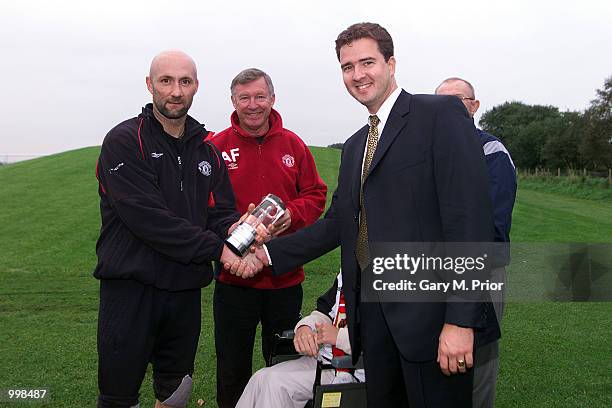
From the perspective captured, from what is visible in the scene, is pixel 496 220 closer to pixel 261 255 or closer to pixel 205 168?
pixel 261 255

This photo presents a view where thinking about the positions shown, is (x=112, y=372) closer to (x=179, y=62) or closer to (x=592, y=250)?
(x=179, y=62)

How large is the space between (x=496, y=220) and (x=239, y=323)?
7.05 feet

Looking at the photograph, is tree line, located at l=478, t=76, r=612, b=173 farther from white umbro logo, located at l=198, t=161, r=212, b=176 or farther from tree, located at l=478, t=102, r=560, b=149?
white umbro logo, located at l=198, t=161, r=212, b=176

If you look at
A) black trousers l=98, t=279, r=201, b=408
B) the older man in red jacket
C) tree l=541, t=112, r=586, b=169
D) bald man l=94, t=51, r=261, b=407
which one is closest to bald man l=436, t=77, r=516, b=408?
the older man in red jacket

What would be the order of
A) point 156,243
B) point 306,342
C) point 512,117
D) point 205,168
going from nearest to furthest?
1. point 156,243
2. point 306,342
3. point 205,168
4. point 512,117

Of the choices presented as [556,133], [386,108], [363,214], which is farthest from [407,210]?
[556,133]

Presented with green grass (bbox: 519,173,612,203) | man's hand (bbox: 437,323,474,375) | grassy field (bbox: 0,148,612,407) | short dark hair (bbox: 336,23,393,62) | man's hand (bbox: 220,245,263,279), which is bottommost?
grassy field (bbox: 0,148,612,407)

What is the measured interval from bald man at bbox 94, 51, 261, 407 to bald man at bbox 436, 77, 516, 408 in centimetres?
167

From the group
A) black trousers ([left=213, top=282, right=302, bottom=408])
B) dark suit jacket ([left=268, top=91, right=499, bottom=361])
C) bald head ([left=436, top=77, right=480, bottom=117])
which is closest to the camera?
dark suit jacket ([left=268, top=91, right=499, bottom=361])

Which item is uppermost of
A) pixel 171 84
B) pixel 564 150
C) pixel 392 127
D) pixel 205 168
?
pixel 564 150

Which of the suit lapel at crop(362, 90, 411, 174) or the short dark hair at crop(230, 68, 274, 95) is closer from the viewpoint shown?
the suit lapel at crop(362, 90, 411, 174)

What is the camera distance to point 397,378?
9.27 ft

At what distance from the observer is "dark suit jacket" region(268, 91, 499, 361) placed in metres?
2.53

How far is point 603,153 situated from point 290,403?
154 ft
